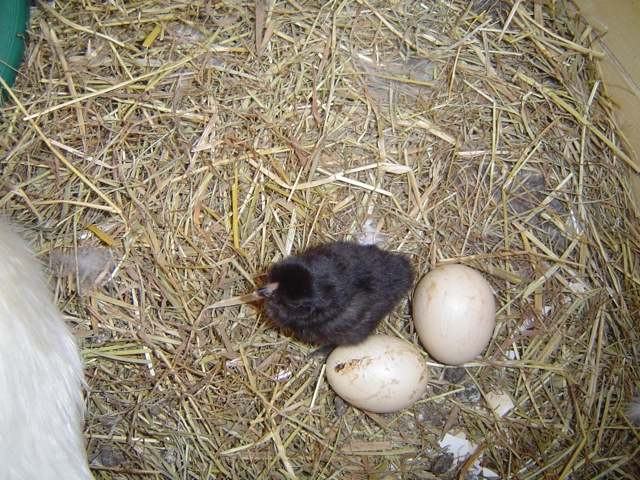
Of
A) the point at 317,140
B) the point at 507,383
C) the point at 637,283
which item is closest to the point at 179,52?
the point at 317,140

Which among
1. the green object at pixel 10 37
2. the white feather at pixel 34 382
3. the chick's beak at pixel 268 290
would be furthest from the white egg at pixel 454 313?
the green object at pixel 10 37

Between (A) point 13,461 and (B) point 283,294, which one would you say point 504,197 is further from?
(A) point 13,461

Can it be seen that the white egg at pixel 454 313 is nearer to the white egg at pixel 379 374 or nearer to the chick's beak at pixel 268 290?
the white egg at pixel 379 374

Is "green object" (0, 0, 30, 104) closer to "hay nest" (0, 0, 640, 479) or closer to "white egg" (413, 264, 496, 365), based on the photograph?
"hay nest" (0, 0, 640, 479)

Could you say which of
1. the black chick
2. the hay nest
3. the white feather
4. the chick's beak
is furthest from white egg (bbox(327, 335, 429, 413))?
Answer: the white feather

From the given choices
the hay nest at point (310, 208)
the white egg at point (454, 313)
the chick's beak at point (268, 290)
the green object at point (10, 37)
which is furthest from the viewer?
the green object at point (10, 37)
